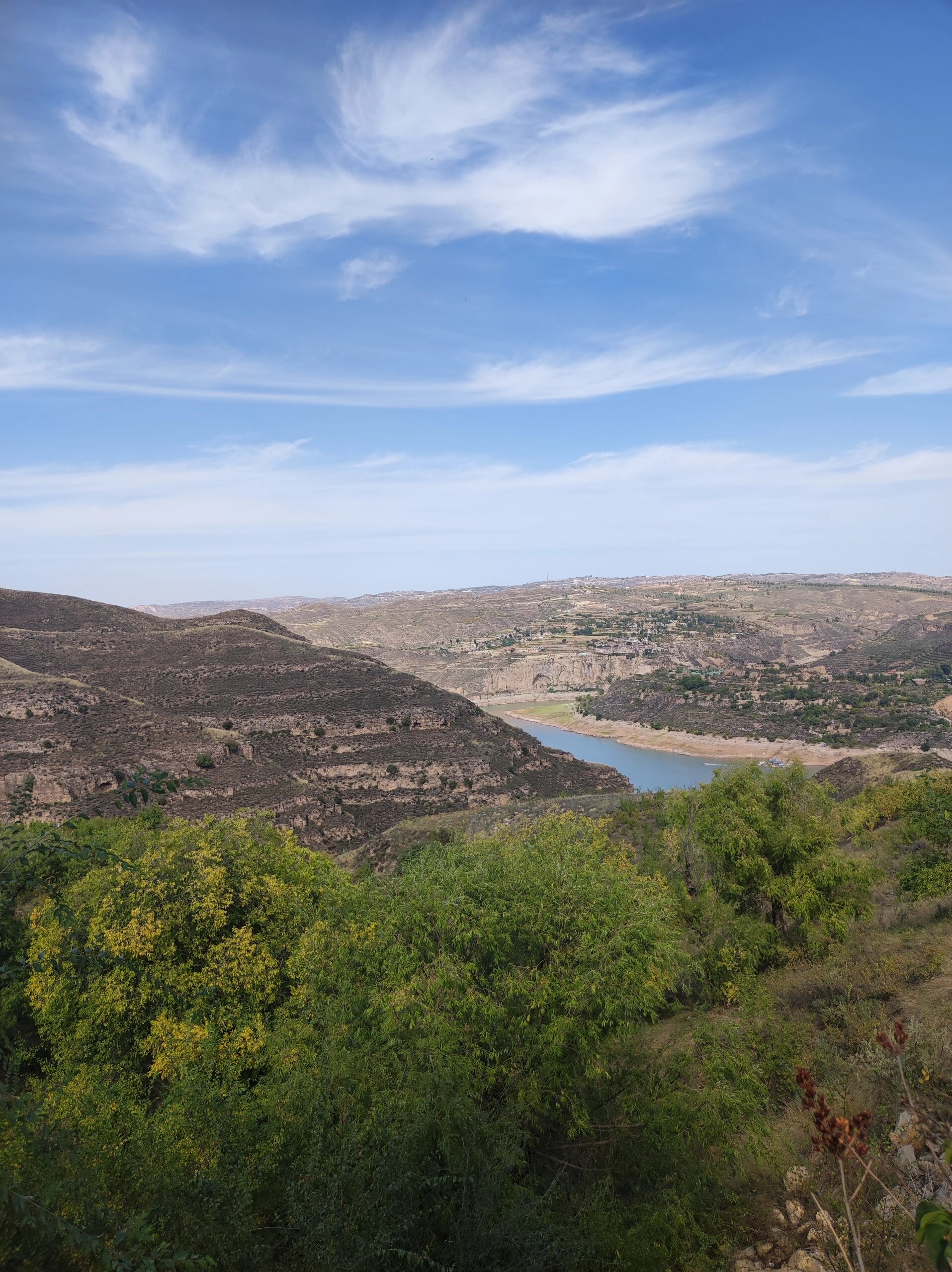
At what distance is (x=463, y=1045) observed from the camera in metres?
10.1

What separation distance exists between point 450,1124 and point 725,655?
166 m

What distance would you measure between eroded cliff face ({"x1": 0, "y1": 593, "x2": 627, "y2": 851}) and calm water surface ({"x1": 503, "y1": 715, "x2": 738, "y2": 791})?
16495 mm

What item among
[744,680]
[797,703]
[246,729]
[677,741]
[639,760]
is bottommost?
[639,760]

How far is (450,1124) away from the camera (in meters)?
8.18

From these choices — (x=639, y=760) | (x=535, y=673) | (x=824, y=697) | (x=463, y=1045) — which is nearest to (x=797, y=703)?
(x=824, y=697)

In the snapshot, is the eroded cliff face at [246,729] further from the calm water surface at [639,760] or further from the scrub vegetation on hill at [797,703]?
the scrub vegetation on hill at [797,703]

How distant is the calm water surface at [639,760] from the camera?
292 ft

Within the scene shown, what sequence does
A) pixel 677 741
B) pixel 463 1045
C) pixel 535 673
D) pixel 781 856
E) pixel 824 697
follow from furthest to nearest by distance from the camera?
1. pixel 535 673
2. pixel 824 697
3. pixel 677 741
4. pixel 781 856
5. pixel 463 1045

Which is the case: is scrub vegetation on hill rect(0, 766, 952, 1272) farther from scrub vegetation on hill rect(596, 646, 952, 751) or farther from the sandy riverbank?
scrub vegetation on hill rect(596, 646, 952, 751)

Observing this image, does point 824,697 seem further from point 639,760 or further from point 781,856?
point 781,856

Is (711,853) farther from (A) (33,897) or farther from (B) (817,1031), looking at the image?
(A) (33,897)

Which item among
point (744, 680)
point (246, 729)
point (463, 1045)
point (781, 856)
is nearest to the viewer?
point (463, 1045)

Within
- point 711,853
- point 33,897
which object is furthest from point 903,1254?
point 33,897

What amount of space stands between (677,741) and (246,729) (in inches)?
2909
